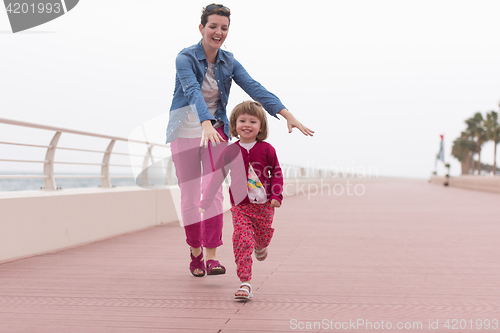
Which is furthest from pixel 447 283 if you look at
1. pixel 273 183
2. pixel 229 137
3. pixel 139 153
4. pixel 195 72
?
pixel 139 153

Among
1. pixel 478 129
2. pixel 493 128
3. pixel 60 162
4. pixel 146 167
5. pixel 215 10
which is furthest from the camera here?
pixel 478 129

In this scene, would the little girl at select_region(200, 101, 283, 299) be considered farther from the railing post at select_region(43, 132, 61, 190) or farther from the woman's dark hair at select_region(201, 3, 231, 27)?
the railing post at select_region(43, 132, 61, 190)

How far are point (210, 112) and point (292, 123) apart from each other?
1.99 feet

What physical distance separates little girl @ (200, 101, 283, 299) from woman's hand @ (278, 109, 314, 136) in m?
0.15

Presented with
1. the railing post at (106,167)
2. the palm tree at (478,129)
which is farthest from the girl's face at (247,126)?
the palm tree at (478,129)

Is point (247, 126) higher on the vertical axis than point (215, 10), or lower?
lower

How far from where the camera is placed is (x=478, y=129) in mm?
87312

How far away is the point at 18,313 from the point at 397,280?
252 centimetres

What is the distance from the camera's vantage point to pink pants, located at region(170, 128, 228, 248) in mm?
3795

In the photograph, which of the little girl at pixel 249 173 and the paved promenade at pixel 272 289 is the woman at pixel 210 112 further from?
the paved promenade at pixel 272 289

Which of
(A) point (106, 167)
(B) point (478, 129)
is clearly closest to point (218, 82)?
(A) point (106, 167)

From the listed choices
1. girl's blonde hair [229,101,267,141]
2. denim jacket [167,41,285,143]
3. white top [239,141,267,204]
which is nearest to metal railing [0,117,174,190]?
denim jacket [167,41,285,143]

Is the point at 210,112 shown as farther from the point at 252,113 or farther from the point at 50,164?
the point at 50,164

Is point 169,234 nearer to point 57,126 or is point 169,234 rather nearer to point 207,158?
point 57,126
